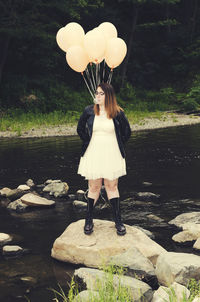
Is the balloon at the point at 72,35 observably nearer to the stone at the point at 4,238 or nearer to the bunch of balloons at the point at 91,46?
the bunch of balloons at the point at 91,46

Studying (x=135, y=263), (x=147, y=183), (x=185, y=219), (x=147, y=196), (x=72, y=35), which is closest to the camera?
(x=135, y=263)

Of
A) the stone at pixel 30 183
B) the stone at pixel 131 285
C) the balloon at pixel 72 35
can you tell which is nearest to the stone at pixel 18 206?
the stone at pixel 30 183

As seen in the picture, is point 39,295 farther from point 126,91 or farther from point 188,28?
point 188,28

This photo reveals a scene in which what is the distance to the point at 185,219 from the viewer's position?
755 cm

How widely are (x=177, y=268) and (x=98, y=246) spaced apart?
1379mm

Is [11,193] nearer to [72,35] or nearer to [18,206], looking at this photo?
[18,206]

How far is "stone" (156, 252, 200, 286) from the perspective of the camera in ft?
16.6

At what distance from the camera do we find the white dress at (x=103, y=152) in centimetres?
629

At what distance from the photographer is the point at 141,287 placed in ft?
15.4

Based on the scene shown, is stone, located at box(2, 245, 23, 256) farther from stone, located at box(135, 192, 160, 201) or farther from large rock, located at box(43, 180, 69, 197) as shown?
stone, located at box(135, 192, 160, 201)

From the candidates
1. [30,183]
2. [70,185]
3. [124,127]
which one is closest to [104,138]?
[124,127]

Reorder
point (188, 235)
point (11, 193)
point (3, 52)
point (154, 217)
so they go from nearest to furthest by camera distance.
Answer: point (188, 235)
point (154, 217)
point (11, 193)
point (3, 52)

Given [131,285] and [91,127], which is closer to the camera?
[131,285]

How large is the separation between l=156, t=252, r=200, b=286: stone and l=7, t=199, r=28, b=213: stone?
4090 millimetres
